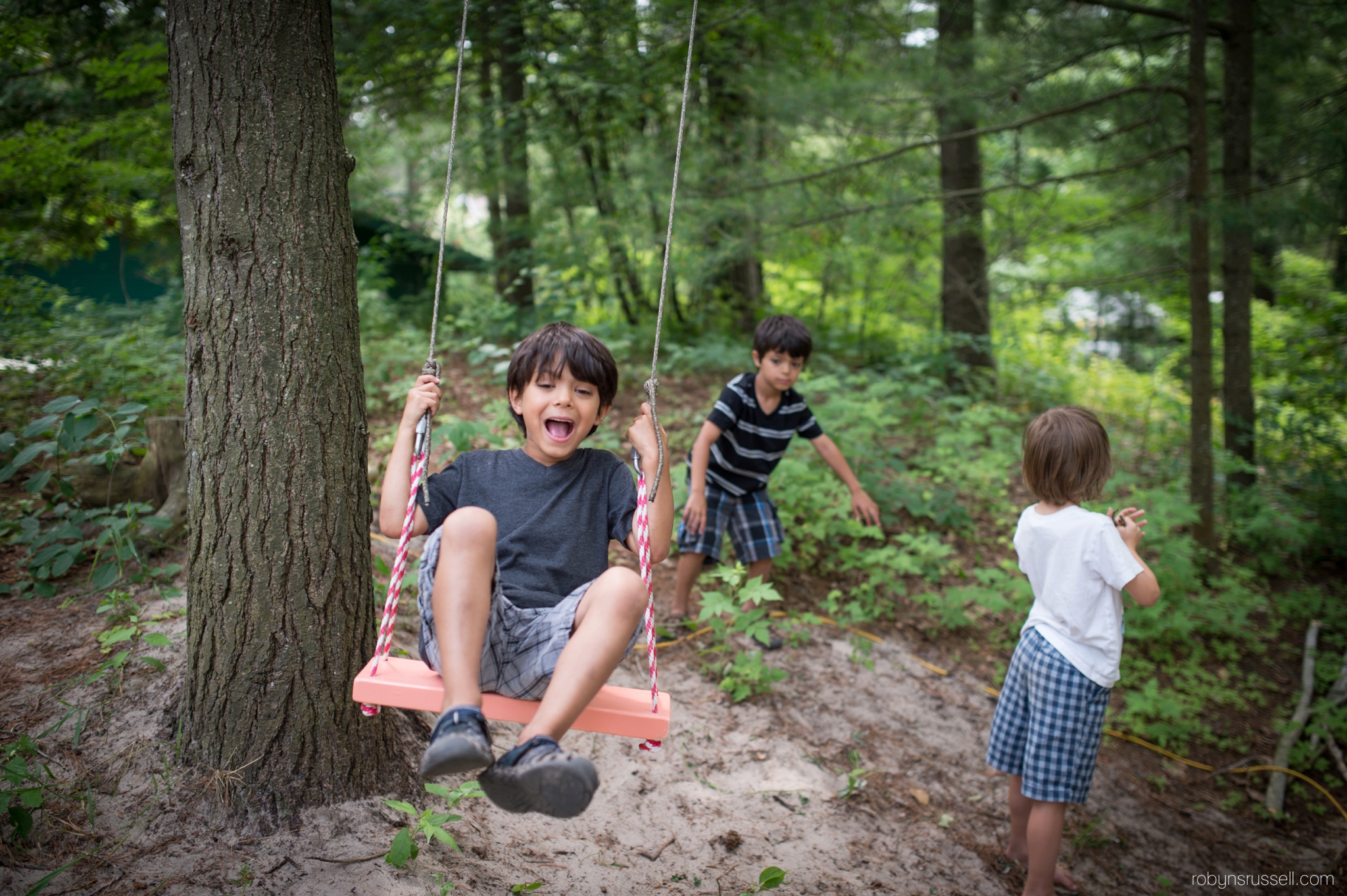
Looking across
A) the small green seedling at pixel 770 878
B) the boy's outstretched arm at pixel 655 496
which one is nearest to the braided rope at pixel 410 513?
the boy's outstretched arm at pixel 655 496

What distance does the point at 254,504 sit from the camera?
2.04m

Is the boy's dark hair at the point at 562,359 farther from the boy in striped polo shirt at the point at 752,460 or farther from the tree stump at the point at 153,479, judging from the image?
the tree stump at the point at 153,479

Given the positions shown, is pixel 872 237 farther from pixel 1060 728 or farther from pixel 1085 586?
pixel 1060 728

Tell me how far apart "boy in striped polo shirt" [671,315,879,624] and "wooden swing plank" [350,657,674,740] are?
5.48ft

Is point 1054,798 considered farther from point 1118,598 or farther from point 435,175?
point 435,175

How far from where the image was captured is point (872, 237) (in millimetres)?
6535

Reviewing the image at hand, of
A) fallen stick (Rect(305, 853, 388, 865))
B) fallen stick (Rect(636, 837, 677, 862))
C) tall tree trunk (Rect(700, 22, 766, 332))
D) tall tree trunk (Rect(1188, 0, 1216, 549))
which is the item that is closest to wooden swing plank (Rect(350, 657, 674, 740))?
fallen stick (Rect(305, 853, 388, 865))

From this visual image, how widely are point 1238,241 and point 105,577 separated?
720cm

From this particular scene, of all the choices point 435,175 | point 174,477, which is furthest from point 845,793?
point 435,175

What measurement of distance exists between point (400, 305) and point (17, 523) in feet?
19.1

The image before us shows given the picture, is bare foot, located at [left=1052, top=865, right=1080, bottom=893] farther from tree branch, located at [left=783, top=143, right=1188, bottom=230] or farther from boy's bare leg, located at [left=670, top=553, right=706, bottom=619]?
tree branch, located at [left=783, top=143, right=1188, bottom=230]

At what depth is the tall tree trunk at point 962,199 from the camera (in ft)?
19.7

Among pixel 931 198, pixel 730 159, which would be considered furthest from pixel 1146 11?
pixel 730 159

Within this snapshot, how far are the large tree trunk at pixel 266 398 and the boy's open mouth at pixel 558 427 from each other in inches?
21.6
